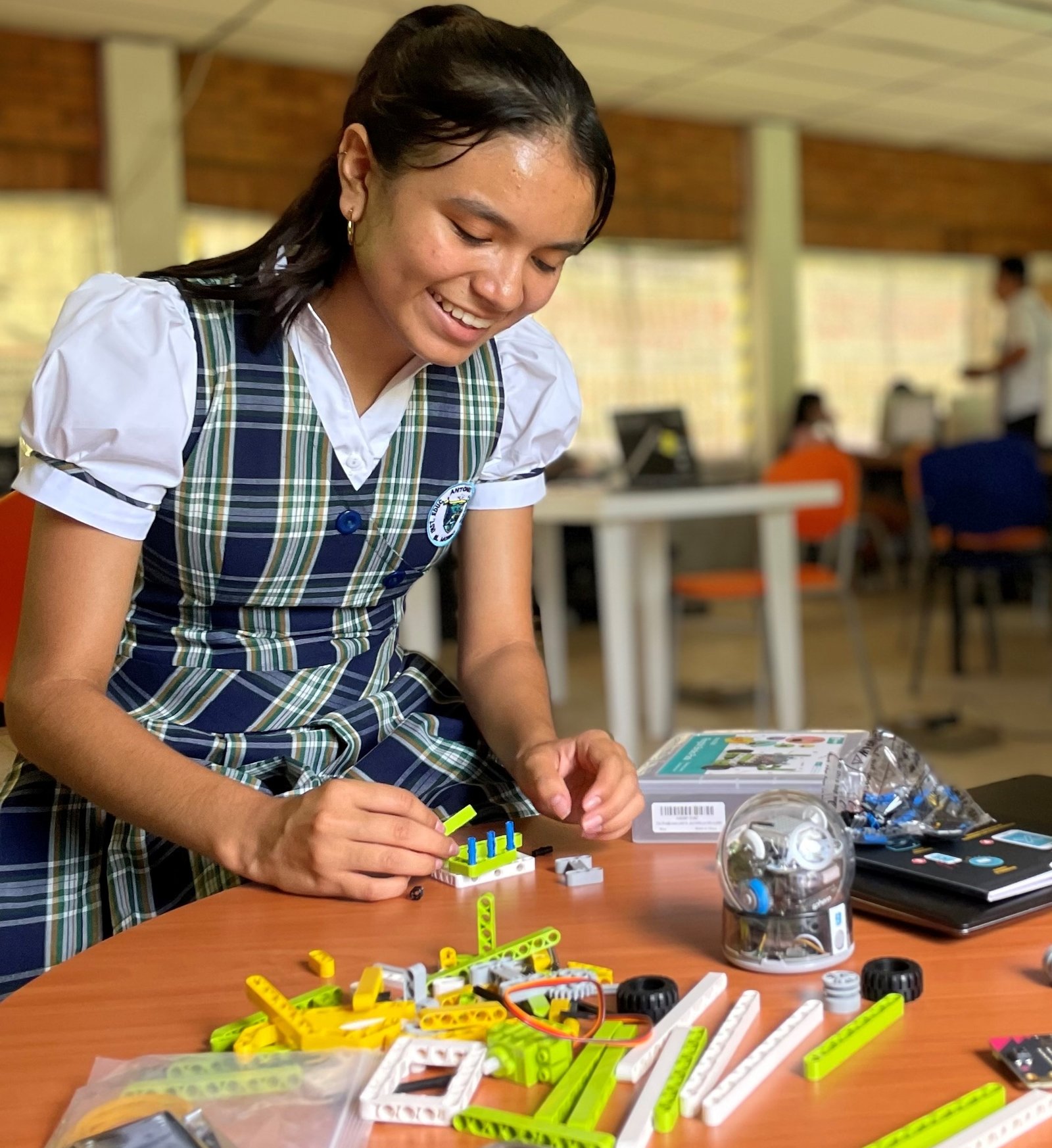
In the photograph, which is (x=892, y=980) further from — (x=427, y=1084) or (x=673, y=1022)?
(x=427, y=1084)

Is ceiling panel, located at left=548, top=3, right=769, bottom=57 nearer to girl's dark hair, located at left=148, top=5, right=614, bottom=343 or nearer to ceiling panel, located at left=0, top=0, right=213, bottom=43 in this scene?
ceiling panel, located at left=0, top=0, right=213, bottom=43

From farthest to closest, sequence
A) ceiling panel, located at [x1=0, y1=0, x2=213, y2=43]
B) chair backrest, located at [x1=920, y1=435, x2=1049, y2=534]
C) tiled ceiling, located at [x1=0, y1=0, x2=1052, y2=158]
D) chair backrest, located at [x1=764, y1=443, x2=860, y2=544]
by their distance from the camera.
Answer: tiled ceiling, located at [x1=0, y1=0, x2=1052, y2=158] < ceiling panel, located at [x1=0, y1=0, x2=213, y2=43] < chair backrest, located at [x1=920, y1=435, x2=1049, y2=534] < chair backrest, located at [x1=764, y1=443, x2=860, y2=544]

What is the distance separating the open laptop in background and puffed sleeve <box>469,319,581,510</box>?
9.00 ft

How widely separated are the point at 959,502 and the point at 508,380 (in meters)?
3.79

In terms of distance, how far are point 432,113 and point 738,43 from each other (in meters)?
5.77

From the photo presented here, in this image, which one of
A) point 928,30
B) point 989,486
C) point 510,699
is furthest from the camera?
point 928,30

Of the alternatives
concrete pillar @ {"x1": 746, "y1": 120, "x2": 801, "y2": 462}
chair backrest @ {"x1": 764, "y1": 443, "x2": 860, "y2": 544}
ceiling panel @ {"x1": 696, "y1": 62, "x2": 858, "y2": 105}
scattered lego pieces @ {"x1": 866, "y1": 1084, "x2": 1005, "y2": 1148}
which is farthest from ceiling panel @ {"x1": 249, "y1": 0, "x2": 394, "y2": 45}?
scattered lego pieces @ {"x1": 866, "y1": 1084, "x2": 1005, "y2": 1148}

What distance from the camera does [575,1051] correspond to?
0.63 meters

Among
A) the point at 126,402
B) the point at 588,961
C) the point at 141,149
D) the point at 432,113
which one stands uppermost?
the point at 141,149

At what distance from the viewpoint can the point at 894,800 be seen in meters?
0.89

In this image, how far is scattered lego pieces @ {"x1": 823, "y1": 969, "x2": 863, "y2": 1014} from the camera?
Answer: 2.16ft

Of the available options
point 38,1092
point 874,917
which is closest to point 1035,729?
point 874,917

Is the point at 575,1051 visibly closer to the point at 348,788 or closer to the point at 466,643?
the point at 348,788

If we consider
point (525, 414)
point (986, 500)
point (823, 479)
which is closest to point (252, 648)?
point (525, 414)
